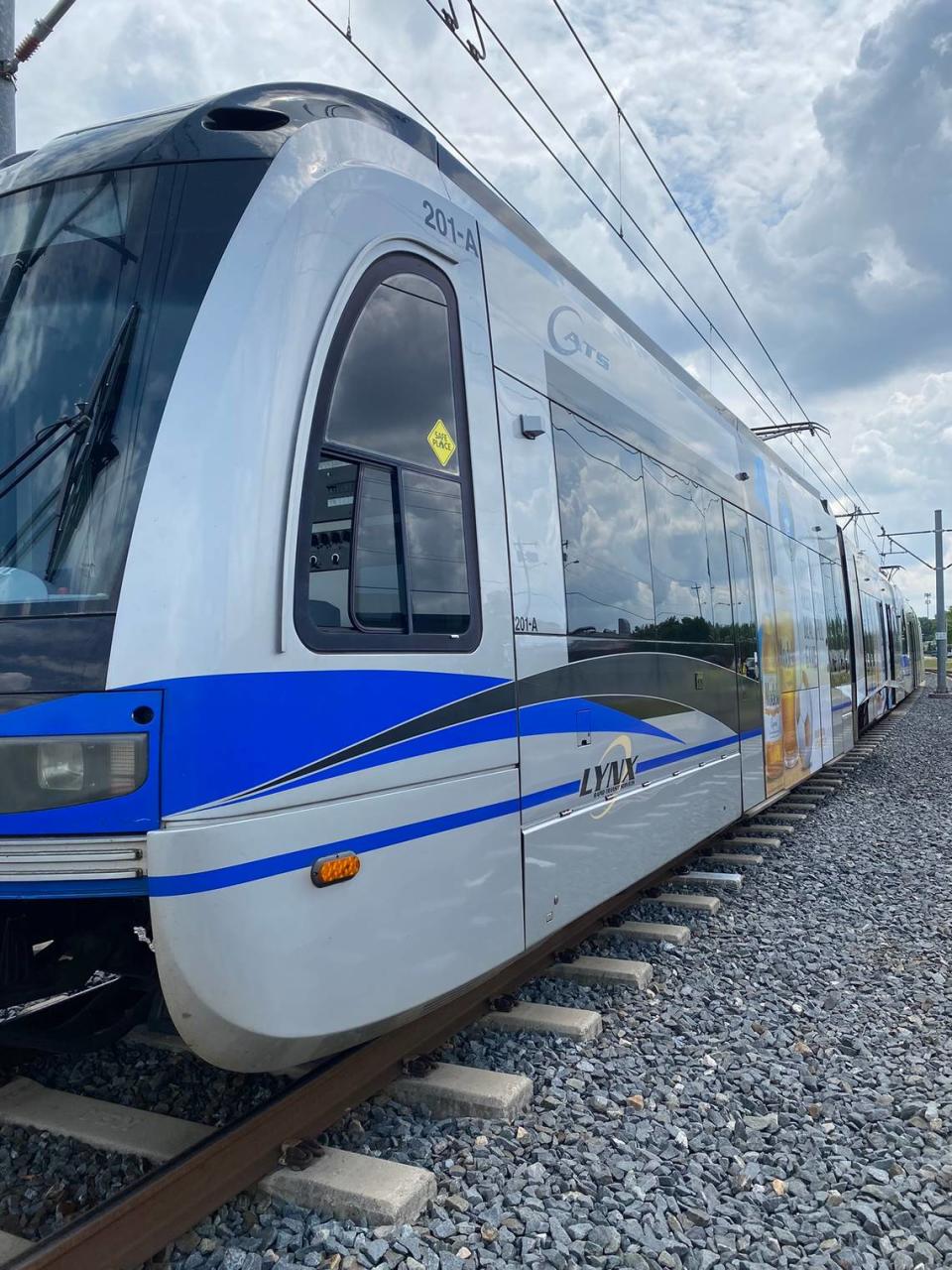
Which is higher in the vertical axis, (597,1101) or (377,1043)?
(377,1043)

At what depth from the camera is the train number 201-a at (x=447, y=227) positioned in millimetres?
3816

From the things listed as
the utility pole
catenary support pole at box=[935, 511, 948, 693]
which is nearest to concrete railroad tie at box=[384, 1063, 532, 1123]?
the utility pole

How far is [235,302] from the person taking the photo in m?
3.05

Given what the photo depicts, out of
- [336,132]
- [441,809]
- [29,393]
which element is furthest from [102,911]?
[336,132]

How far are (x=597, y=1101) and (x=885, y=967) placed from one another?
2443 mm

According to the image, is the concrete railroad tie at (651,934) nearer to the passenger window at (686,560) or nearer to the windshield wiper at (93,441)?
the passenger window at (686,560)

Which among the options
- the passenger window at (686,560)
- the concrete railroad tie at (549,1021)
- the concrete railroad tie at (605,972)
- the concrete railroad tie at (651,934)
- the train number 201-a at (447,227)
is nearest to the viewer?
the train number 201-a at (447,227)

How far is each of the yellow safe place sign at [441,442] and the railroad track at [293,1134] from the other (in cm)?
197

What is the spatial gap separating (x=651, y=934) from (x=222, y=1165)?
334 cm

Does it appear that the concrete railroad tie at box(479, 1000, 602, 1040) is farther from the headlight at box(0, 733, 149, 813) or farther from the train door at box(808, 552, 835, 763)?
the train door at box(808, 552, 835, 763)

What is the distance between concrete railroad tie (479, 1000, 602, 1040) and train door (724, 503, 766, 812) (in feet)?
11.4

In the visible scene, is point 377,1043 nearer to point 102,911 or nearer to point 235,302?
point 102,911

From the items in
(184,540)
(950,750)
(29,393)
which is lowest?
(950,750)

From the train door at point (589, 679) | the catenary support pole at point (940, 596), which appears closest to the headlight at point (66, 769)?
the train door at point (589, 679)
